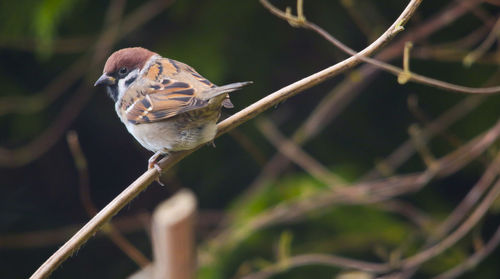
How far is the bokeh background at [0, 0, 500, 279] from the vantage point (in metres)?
2.83

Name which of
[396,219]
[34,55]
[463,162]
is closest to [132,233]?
[34,55]

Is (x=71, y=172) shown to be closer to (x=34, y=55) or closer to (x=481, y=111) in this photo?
(x=34, y=55)

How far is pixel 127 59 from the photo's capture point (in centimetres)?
197

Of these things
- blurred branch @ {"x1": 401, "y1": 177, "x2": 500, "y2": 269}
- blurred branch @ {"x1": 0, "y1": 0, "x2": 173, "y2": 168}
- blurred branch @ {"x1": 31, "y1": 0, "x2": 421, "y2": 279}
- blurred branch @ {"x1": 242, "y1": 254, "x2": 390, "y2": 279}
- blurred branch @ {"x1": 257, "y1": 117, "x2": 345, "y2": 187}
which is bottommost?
blurred branch @ {"x1": 31, "y1": 0, "x2": 421, "y2": 279}

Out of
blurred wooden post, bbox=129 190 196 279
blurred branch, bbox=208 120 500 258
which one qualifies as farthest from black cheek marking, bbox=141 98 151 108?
blurred branch, bbox=208 120 500 258

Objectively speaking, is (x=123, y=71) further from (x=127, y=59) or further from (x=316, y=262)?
(x=316, y=262)

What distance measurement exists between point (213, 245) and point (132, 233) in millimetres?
877

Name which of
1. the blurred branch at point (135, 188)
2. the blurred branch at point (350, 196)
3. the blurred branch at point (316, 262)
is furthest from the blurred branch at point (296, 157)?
the blurred branch at point (135, 188)

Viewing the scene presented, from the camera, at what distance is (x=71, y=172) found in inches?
146

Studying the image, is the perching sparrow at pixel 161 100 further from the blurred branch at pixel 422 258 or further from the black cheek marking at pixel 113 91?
the blurred branch at pixel 422 258

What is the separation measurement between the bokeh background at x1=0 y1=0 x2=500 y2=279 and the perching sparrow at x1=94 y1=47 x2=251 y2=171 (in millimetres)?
651

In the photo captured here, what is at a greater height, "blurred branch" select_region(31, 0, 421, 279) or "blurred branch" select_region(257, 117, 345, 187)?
"blurred branch" select_region(257, 117, 345, 187)

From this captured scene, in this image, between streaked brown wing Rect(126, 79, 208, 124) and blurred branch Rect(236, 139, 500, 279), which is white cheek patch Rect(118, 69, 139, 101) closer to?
streaked brown wing Rect(126, 79, 208, 124)

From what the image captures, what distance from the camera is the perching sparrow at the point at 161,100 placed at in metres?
1.80
